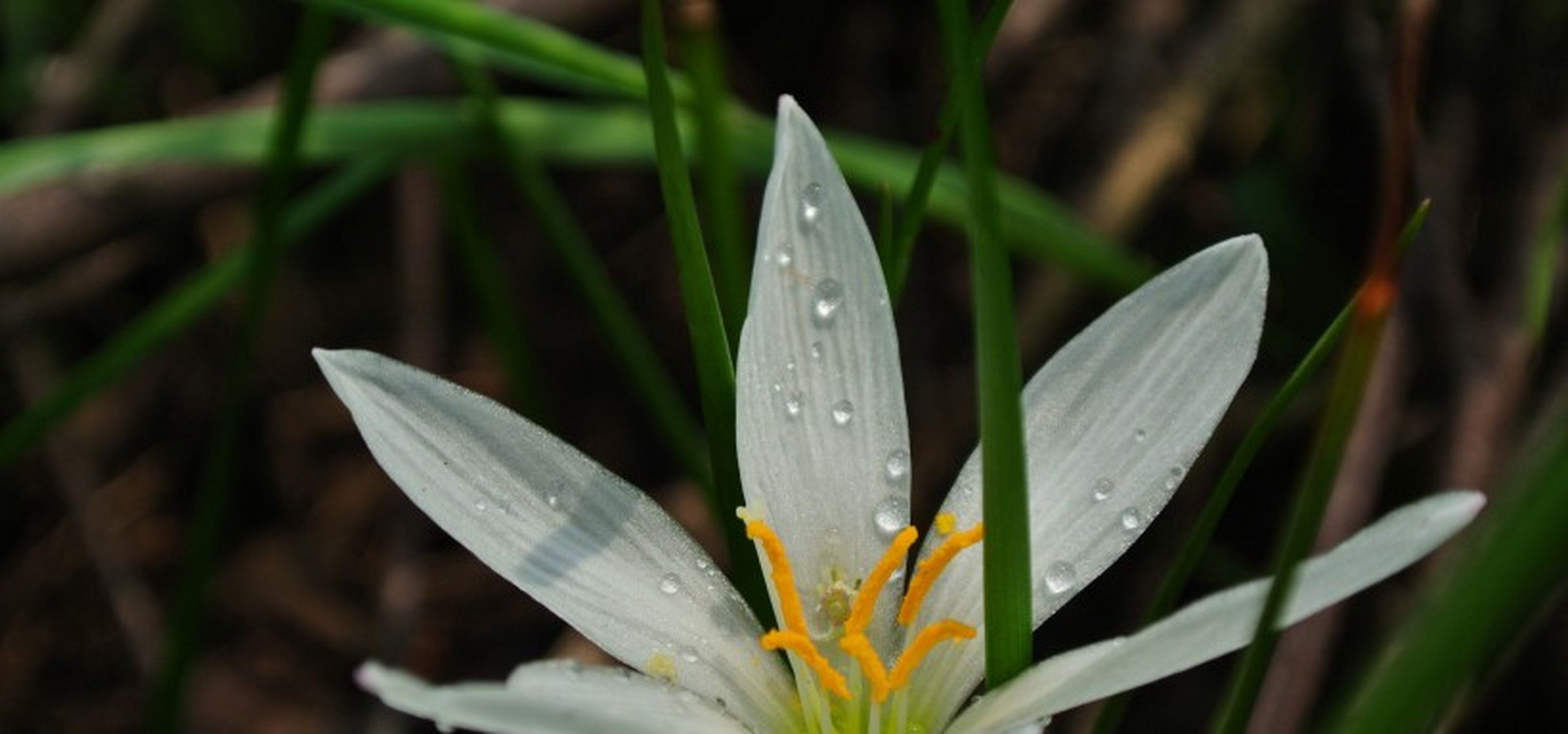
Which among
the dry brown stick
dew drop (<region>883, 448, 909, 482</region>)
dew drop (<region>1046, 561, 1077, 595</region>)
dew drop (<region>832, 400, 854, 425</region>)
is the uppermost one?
the dry brown stick

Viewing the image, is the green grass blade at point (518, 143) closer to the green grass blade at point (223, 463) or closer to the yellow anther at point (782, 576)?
the green grass blade at point (223, 463)

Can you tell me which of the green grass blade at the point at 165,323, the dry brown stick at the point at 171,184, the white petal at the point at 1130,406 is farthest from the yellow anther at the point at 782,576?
the dry brown stick at the point at 171,184

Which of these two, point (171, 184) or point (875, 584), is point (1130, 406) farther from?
point (171, 184)

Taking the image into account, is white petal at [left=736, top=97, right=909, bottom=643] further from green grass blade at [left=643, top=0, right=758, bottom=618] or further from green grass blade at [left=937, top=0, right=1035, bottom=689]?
green grass blade at [left=937, top=0, right=1035, bottom=689]

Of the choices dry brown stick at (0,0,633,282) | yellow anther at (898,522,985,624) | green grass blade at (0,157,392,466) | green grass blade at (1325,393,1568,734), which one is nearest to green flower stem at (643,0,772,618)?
yellow anther at (898,522,985,624)

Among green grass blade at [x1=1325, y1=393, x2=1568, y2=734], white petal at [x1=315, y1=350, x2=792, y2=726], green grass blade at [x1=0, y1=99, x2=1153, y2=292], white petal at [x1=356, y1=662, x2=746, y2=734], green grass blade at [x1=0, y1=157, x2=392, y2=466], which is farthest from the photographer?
green grass blade at [x1=0, y1=99, x2=1153, y2=292]

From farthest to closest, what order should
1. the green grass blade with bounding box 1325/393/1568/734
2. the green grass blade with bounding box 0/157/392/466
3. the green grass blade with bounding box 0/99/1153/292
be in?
the green grass blade with bounding box 0/99/1153/292 < the green grass blade with bounding box 0/157/392/466 < the green grass blade with bounding box 1325/393/1568/734

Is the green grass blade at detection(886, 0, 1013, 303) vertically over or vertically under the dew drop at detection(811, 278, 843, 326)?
over

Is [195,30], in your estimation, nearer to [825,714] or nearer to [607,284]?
[607,284]

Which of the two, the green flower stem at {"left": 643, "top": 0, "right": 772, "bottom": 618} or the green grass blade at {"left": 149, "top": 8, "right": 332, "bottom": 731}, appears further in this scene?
the green grass blade at {"left": 149, "top": 8, "right": 332, "bottom": 731}
